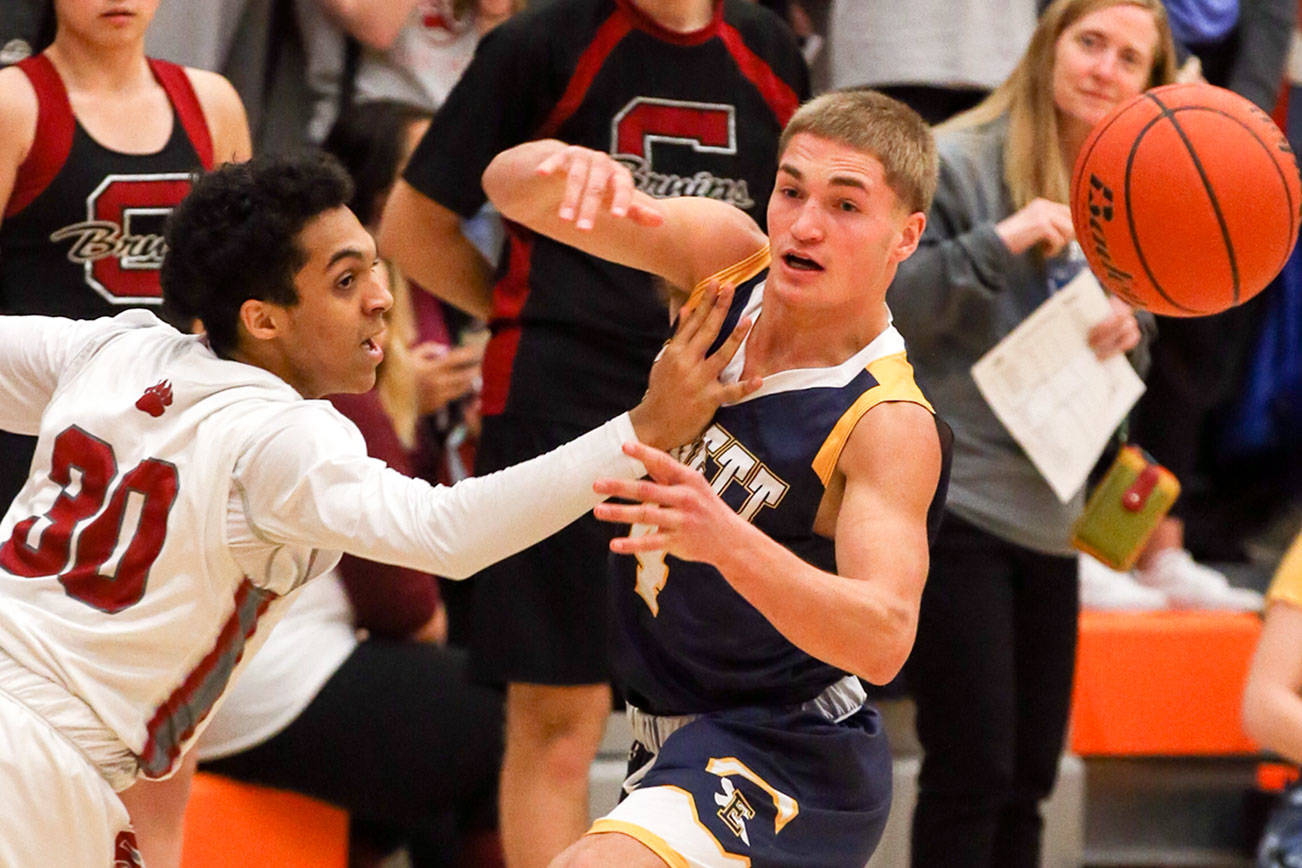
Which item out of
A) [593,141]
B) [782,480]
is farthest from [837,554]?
[593,141]

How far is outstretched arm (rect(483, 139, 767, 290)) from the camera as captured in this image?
270 cm

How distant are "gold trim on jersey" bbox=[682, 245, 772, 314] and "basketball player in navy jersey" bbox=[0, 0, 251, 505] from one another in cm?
102

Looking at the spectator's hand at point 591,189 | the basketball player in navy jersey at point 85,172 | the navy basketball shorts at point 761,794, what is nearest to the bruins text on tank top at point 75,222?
the basketball player in navy jersey at point 85,172

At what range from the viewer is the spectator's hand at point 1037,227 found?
3584 mm

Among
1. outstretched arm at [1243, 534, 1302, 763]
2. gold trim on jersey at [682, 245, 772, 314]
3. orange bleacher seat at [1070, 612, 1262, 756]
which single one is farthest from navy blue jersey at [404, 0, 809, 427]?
orange bleacher seat at [1070, 612, 1262, 756]

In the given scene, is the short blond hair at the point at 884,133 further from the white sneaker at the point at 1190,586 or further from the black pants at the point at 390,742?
the white sneaker at the point at 1190,586

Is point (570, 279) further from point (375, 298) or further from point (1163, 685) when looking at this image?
point (1163, 685)

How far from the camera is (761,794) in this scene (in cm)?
259

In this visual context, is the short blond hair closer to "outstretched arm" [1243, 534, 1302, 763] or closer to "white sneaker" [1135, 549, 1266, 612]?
"outstretched arm" [1243, 534, 1302, 763]

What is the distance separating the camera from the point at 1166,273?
3164mm

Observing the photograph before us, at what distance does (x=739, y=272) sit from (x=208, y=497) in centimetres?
85

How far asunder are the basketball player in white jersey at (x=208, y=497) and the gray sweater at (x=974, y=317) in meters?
1.06

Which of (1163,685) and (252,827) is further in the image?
(1163,685)

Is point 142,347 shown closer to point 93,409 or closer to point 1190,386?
point 93,409
